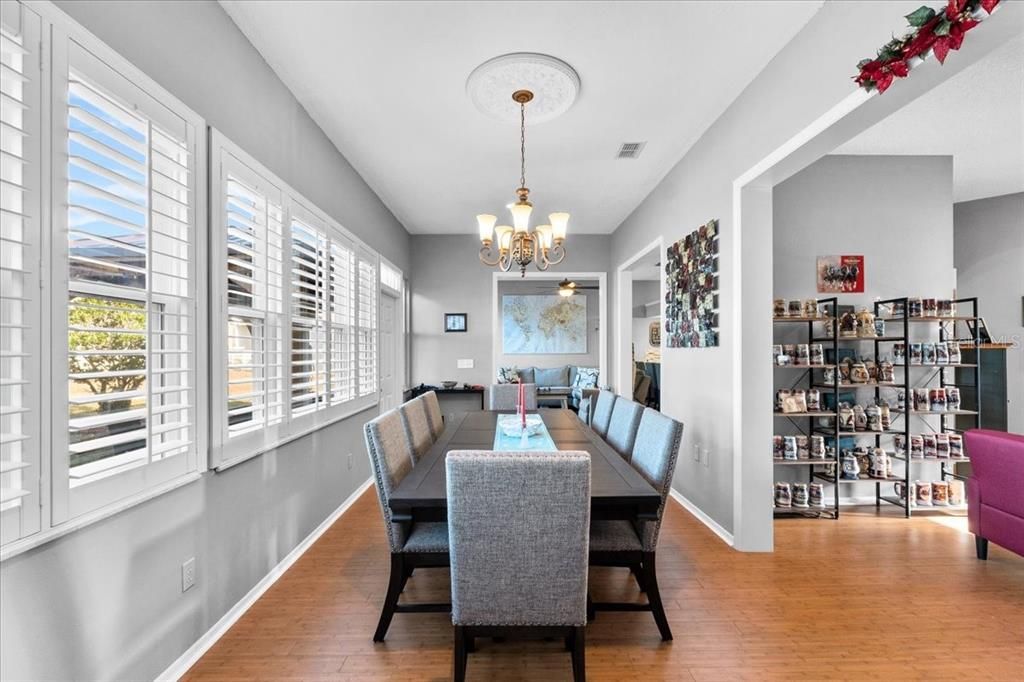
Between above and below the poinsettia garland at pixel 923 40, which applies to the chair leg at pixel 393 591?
below

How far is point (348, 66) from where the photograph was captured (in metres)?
2.35

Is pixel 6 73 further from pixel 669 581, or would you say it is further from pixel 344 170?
pixel 669 581

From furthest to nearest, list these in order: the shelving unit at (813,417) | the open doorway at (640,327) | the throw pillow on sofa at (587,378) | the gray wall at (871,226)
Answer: the throw pillow on sofa at (587,378) → the open doorway at (640,327) → the gray wall at (871,226) → the shelving unit at (813,417)

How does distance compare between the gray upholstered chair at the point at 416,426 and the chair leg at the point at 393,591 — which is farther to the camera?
the gray upholstered chair at the point at 416,426

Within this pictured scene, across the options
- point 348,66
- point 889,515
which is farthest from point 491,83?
point 889,515

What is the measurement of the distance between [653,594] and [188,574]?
1.92 meters

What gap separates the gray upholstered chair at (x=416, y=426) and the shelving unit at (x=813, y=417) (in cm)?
244

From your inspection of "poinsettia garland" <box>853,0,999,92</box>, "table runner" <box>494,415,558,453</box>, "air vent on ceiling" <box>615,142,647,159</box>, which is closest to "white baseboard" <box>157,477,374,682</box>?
"table runner" <box>494,415,558,453</box>

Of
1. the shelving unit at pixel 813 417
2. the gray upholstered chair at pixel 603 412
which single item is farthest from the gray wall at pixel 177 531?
the shelving unit at pixel 813 417

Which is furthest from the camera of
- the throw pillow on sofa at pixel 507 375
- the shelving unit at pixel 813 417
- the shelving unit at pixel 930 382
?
the throw pillow on sofa at pixel 507 375

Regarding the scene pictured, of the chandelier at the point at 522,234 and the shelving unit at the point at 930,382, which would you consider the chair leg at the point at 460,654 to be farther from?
the shelving unit at the point at 930,382

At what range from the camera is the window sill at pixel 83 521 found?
112 centimetres

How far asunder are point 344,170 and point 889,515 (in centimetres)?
498

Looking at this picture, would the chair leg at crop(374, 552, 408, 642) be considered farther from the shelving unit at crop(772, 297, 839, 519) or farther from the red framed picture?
the red framed picture
